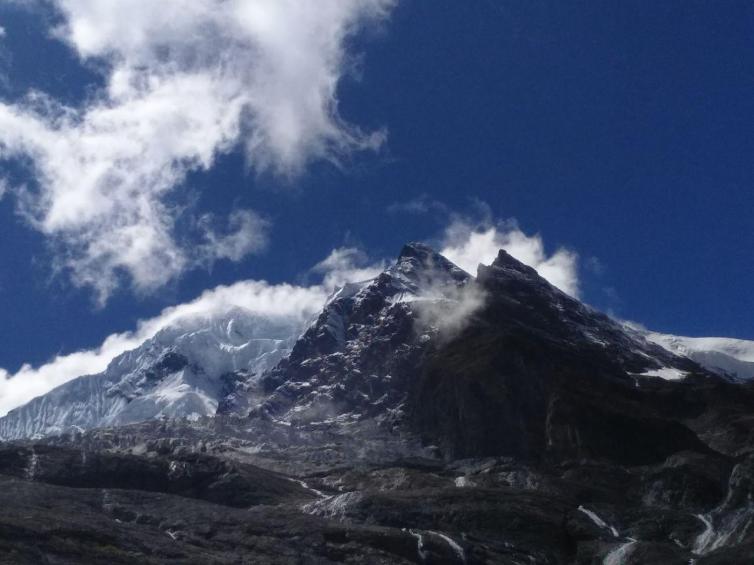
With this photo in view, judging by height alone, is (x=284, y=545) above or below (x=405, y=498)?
below

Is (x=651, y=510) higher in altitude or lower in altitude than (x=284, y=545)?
higher

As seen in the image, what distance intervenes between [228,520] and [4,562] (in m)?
48.3

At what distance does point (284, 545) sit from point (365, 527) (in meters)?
14.5

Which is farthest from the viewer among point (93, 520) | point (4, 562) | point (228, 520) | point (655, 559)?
A: point (228, 520)

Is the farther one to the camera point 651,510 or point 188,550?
point 651,510

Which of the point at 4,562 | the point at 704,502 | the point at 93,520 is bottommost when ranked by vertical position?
the point at 4,562

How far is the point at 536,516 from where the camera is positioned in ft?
584

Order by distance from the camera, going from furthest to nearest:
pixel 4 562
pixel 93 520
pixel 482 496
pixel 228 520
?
pixel 482 496, pixel 228 520, pixel 93 520, pixel 4 562

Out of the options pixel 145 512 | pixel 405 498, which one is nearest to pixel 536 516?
pixel 405 498

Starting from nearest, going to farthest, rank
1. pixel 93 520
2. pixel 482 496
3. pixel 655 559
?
pixel 655 559 → pixel 93 520 → pixel 482 496

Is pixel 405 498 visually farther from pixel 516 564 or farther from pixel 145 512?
pixel 145 512

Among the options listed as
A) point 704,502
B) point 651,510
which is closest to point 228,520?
point 651,510

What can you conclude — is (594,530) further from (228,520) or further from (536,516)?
(228,520)

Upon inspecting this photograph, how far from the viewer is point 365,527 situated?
166 meters
